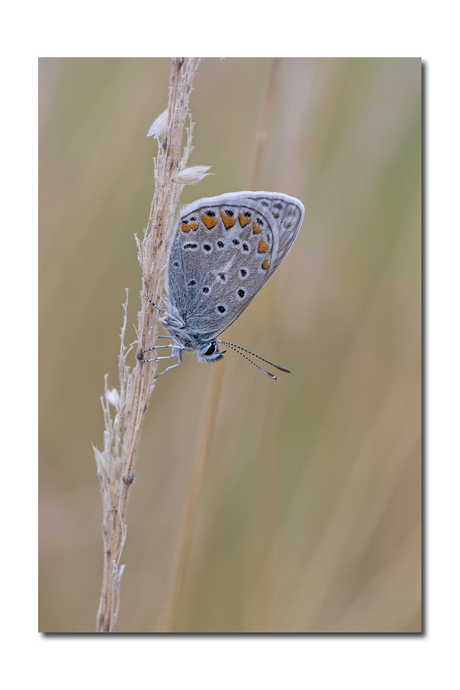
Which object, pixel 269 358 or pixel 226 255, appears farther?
pixel 269 358

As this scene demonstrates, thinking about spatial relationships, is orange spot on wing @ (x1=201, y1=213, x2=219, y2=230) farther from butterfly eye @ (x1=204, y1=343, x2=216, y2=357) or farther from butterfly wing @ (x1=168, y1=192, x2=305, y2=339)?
butterfly eye @ (x1=204, y1=343, x2=216, y2=357)

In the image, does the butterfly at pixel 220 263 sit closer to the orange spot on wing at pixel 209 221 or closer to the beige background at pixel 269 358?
the orange spot on wing at pixel 209 221

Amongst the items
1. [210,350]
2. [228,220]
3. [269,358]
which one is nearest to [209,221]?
[228,220]

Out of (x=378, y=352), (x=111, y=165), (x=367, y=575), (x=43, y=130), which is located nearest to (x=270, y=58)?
(x=111, y=165)

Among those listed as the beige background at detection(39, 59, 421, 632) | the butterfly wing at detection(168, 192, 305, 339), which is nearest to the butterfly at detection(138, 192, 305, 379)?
the butterfly wing at detection(168, 192, 305, 339)

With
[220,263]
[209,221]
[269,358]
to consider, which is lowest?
[269,358]

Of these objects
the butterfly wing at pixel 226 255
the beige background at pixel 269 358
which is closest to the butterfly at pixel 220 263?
the butterfly wing at pixel 226 255

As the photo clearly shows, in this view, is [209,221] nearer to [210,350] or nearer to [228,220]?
[228,220]

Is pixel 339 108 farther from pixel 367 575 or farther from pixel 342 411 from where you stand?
pixel 367 575
